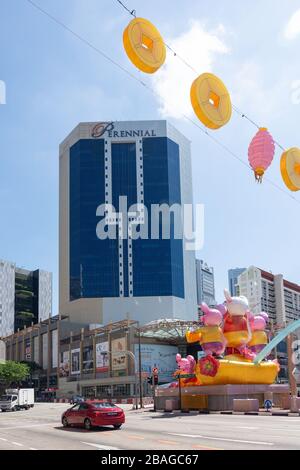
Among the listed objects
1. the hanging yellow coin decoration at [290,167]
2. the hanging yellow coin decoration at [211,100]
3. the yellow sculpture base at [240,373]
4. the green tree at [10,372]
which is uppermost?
the hanging yellow coin decoration at [211,100]

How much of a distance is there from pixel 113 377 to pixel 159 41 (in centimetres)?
7676

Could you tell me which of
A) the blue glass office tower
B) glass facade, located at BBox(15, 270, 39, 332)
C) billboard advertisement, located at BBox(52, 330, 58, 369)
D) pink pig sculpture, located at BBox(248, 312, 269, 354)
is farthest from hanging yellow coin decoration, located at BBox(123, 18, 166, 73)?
glass facade, located at BBox(15, 270, 39, 332)

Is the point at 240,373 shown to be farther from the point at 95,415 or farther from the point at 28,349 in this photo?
the point at 28,349

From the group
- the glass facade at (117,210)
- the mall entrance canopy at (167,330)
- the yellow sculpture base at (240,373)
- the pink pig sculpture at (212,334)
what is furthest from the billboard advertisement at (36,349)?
the pink pig sculpture at (212,334)

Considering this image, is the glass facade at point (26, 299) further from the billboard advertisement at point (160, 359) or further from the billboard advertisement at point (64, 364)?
the billboard advertisement at point (160, 359)

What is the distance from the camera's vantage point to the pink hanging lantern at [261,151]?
757 inches

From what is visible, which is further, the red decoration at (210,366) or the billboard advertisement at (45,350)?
the billboard advertisement at (45,350)

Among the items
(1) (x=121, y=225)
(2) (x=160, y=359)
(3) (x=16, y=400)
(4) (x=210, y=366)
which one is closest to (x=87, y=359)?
(2) (x=160, y=359)

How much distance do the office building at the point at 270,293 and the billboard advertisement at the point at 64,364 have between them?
207 feet

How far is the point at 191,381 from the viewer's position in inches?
1689

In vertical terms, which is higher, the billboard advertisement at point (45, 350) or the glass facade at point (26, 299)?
the glass facade at point (26, 299)

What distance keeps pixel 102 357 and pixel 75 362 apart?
11090 millimetres
